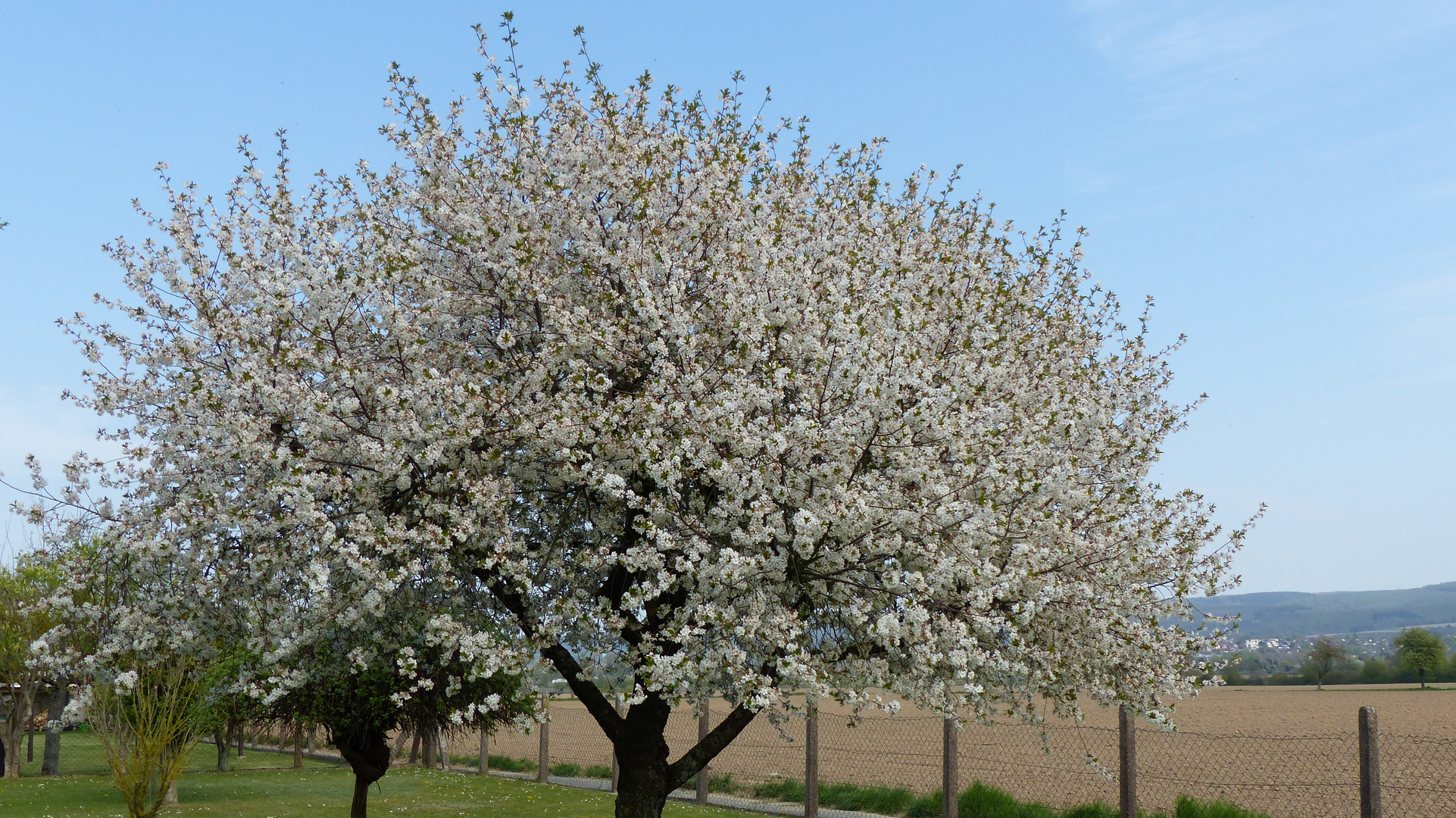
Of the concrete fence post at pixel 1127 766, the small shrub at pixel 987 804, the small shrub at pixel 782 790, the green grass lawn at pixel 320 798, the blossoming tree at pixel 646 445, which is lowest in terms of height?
the green grass lawn at pixel 320 798

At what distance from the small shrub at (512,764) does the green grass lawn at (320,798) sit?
1522 mm

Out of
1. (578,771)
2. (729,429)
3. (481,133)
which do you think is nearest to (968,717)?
(729,429)

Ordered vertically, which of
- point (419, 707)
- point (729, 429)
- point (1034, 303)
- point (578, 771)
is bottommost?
point (578, 771)

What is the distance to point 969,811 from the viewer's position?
49.4 feet

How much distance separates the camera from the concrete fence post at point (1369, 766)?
9.74m

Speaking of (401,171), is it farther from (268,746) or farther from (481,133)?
(268,746)

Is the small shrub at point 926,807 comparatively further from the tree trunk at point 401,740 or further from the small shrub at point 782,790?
the tree trunk at point 401,740

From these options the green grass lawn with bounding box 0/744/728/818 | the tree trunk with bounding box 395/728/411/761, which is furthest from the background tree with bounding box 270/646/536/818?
the green grass lawn with bounding box 0/744/728/818

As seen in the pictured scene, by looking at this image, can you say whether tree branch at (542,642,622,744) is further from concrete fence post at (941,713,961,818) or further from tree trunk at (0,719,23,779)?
tree trunk at (0,719,23,779)

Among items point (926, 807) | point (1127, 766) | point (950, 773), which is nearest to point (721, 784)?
point (926, 807)

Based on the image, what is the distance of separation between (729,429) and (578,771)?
19549mm

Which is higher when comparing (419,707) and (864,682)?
(864,682)

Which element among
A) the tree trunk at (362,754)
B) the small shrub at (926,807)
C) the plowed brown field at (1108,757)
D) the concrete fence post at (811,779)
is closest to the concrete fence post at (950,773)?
the plowed brown field at (1108,757)

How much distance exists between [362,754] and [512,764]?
47.7 feet
